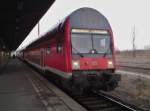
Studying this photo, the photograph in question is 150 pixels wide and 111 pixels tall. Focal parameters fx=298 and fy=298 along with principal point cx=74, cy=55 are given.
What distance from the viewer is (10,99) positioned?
11.1 metres

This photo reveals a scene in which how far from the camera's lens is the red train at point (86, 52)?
11258 mm

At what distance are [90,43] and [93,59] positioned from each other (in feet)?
2.17

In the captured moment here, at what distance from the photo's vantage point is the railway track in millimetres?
9423

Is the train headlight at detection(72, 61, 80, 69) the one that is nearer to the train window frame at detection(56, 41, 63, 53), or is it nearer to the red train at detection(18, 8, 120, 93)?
the red train at detection(18, 8, 120, 93)

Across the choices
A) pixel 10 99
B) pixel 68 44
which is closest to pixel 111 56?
pixel 68 44

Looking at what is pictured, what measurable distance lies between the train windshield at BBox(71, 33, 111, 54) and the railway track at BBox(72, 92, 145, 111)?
1827 millimetres

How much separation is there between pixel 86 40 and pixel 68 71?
1.53 metres

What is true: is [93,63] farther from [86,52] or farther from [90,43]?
[90,43]

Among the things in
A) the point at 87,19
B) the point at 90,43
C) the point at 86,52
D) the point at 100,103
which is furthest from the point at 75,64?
the point at 87,19

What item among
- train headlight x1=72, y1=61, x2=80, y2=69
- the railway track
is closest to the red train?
train headlight x1=72, y1=61, x2=80, y2=69

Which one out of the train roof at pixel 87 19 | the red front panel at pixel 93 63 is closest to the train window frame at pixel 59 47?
the train roof at pixel 87 19

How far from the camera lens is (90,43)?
11.9 meters

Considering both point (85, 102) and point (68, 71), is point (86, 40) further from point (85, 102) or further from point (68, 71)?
point (85, 102)

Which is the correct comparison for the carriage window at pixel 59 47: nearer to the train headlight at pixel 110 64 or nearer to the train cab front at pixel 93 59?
the train cab front at pixel 93 59
